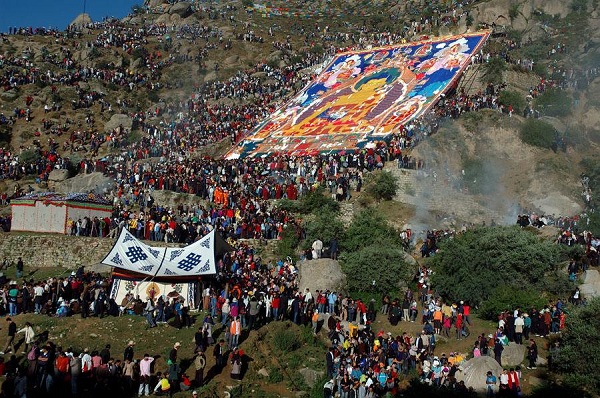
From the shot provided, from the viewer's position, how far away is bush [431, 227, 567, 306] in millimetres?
27172

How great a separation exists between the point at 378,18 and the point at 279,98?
28903mm

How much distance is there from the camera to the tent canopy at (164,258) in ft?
80.4

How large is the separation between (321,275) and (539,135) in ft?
63.9

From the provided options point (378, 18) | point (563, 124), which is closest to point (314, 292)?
point (563, 124)

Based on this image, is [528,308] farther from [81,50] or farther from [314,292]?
[81,50]

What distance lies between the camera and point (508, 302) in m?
25.4

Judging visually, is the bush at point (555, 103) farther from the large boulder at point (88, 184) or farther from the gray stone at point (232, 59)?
the gray stone at point (232, 59)

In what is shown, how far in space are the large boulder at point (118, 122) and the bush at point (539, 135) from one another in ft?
82.5

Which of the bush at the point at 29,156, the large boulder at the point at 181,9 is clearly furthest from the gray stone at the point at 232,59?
the bush at the point at 29,156

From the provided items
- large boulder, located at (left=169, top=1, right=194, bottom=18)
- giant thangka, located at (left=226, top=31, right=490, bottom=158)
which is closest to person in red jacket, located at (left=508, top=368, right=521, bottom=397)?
giant thangka, located at (left=226, top=31, right=490, bottom=158)

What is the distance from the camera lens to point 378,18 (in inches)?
3066

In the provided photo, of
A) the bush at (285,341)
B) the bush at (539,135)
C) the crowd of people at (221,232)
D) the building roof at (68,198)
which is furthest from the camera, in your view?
the bush at (539,135)

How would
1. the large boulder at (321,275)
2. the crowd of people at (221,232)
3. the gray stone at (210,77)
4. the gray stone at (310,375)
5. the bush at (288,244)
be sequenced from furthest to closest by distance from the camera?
the gray stone at (210,77)
the bush at (288,244)
the large boulder at (321,275)
the gray stone at (310,375)
the crowd of people at (221,232)

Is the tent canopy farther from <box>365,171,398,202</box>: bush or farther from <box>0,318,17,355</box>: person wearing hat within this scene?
<box>365,171,398,202</box>: bush
